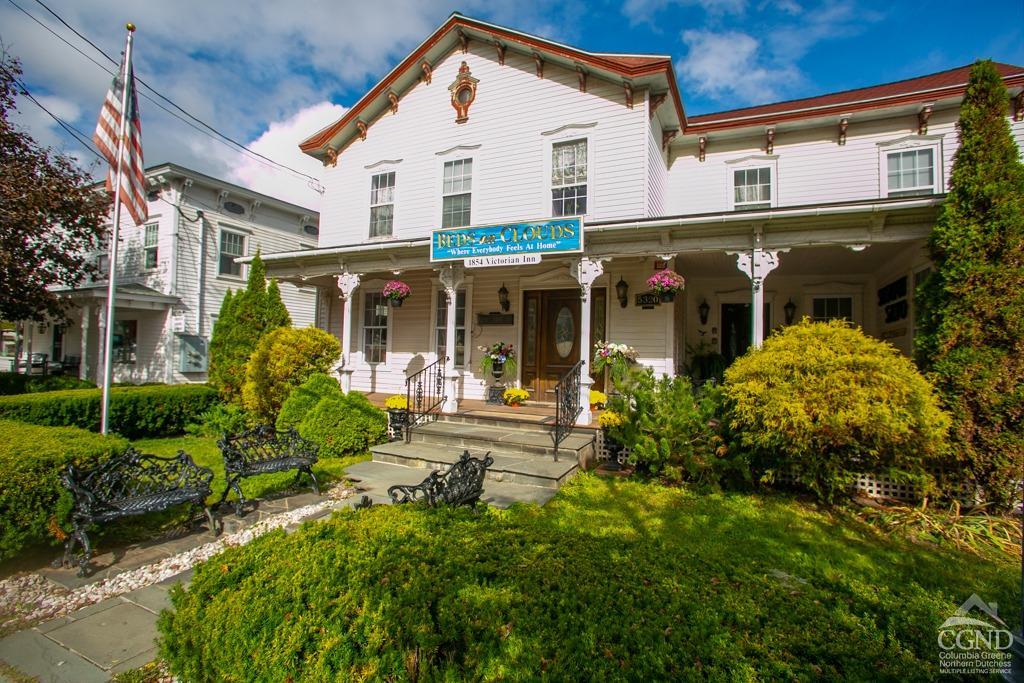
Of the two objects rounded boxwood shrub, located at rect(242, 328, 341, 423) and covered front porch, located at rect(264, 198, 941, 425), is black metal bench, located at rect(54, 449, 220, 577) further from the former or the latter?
covered front porch, located at rect(264, 198, 941, 425)

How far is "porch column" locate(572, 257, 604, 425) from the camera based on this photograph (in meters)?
8.56

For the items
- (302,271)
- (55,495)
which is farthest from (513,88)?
(55,495)

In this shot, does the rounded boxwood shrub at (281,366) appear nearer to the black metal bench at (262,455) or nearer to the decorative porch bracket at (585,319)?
the black metal bench at (262,455)

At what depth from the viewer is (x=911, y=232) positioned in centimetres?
707

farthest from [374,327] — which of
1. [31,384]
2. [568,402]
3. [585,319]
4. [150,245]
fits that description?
[150,245]

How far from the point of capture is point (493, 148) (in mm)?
10938

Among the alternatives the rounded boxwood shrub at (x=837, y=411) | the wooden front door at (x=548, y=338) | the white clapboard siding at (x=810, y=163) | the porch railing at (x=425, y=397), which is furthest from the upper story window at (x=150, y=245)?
the rounded boxwood shrub at (x=837, y=411)

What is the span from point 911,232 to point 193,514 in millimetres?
10384

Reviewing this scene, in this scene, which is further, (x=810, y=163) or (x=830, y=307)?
(x=830, y=307)

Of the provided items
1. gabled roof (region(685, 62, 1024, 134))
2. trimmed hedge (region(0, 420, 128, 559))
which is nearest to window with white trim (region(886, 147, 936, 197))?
gabled roof (region(685, 62, 1024, 134))

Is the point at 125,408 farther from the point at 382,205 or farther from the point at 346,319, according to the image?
the point at 382,205

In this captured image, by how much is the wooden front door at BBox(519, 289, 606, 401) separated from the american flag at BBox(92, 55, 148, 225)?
7474mm

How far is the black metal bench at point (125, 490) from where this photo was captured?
165 inches

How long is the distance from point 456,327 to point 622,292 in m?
4.12
